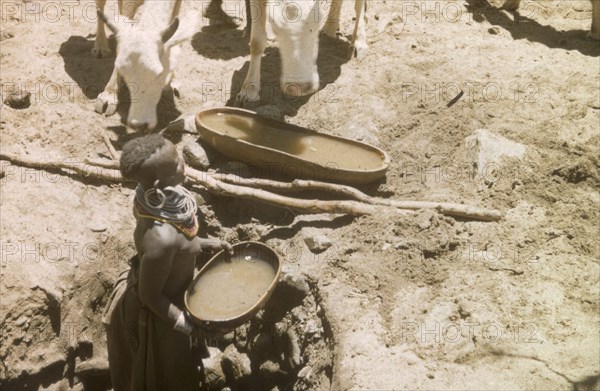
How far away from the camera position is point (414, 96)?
18.2ft

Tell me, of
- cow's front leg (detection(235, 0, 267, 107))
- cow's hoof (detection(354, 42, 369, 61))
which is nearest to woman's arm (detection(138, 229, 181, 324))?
cow's front leg (detection(235, 0, 267, 107))

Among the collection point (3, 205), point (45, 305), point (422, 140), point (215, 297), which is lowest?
point (45, 305)

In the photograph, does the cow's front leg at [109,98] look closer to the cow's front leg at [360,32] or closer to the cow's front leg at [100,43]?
the cow's front leg at [100,43]

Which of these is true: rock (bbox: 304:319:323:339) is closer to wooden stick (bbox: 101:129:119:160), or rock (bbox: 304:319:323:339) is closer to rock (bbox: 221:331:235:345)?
rock (bbox: 221:331:235:345)

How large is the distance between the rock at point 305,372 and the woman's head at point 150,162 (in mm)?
1541

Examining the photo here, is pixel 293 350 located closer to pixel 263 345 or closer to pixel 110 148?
pixel 263 345

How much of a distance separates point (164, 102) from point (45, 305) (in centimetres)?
234

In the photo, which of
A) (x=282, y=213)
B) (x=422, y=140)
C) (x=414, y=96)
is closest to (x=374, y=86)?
(x=414, y=96)

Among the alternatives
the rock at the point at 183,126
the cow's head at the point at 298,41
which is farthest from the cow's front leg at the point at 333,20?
the rock at the point at 183,126

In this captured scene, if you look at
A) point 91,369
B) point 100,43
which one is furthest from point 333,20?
point 91,369

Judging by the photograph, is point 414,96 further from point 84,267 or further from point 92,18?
point 92,18

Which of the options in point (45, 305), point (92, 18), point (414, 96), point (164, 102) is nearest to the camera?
point (45, 305)

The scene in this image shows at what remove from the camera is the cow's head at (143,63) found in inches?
209

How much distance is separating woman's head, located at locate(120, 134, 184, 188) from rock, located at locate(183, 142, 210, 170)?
1.88m
